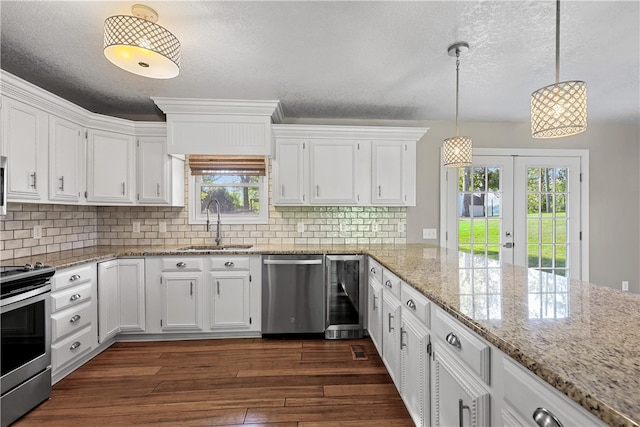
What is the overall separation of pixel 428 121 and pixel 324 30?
7.52 ft

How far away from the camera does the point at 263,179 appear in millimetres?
3652

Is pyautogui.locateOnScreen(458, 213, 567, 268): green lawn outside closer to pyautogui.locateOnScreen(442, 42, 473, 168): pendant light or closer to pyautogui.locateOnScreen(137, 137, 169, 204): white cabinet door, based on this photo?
pyautogui.locateOnScreen(442, 42, 473, 168): pendant light

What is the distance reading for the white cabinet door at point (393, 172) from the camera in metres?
3.45

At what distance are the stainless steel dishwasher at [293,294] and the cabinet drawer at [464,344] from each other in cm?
173

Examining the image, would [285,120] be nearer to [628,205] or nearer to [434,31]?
[434,31]

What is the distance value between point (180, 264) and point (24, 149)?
1455mm

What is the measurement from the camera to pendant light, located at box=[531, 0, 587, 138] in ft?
4.27

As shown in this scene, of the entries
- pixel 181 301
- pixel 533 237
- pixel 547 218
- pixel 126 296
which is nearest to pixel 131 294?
pixel 126 296

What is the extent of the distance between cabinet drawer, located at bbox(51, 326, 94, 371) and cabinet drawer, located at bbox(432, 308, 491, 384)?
258 centimetres

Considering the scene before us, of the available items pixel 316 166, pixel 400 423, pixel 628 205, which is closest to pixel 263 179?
pixel 316 166

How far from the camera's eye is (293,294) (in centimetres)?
303

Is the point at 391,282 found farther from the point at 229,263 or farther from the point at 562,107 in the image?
the point at 229,263

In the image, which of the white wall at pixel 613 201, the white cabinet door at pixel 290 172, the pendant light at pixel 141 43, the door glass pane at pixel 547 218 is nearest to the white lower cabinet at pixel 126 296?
the white cabinet door at pixel 290 172

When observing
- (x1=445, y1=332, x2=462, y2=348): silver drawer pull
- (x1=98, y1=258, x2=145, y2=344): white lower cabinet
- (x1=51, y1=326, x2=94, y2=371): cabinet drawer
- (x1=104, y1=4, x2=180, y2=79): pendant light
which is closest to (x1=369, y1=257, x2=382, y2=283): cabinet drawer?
(x1=445, y1=332, x2=462, y2=348): silver drawer pull
